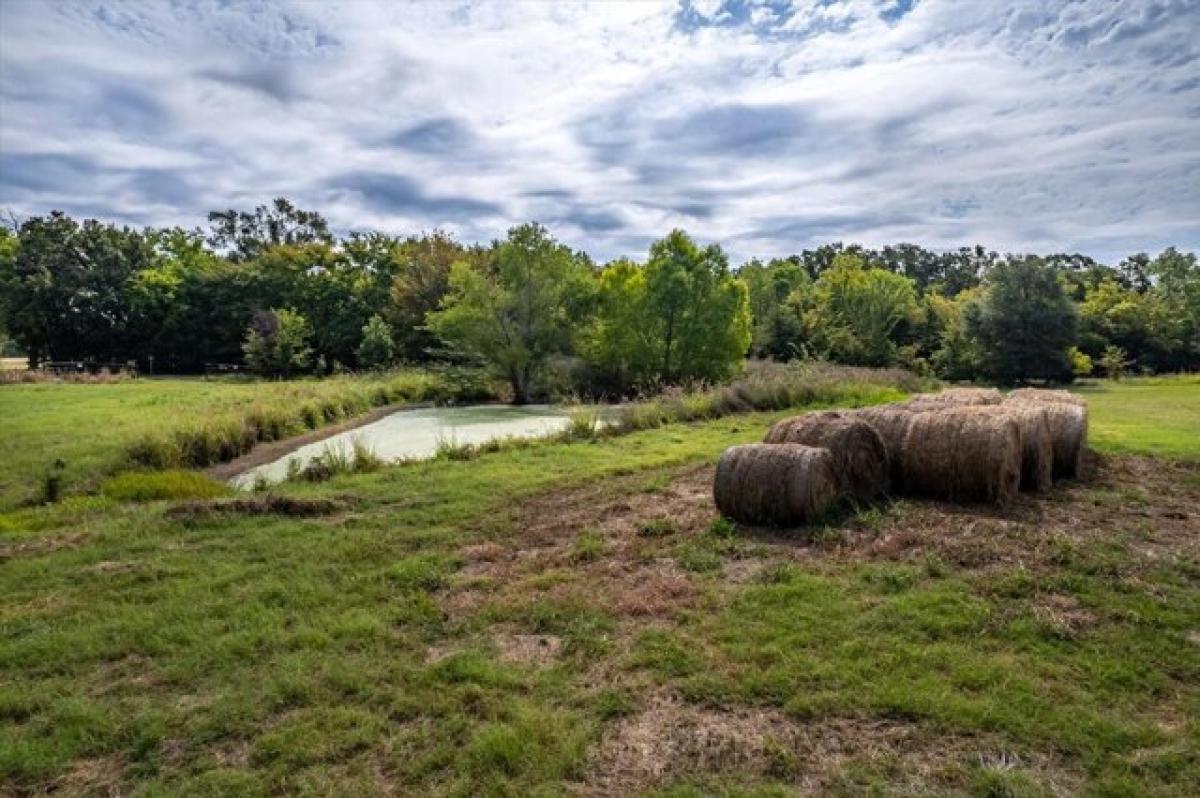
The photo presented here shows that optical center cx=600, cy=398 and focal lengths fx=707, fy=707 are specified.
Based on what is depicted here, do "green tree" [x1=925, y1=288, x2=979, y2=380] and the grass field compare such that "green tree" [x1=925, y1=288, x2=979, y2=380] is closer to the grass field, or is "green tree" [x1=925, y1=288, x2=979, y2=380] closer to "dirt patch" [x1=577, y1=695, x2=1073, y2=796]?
the grass field

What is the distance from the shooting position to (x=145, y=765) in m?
3.58

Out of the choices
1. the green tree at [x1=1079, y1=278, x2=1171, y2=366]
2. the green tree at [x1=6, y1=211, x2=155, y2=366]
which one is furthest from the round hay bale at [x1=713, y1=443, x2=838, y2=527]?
the green tree at [x1=6, y1=211, x2=155, y2=366]

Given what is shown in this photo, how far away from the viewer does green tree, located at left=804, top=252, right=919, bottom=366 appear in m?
38.6

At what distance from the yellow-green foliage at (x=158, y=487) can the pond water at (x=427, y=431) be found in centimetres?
96

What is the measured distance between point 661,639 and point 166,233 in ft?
229

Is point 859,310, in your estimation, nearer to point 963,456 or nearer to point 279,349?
point 279,349

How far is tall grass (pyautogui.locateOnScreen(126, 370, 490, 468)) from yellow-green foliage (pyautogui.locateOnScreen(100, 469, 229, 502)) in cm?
148

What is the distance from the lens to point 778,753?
344 cm

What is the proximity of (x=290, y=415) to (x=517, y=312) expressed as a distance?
1164 centimetres

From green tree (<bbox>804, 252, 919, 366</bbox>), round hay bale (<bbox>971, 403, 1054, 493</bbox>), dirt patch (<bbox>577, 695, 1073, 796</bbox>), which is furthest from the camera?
green tree (<bbox>804, 252, 919, 366</bbox>)

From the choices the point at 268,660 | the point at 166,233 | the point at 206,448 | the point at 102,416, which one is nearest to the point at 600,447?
the point at 206,448

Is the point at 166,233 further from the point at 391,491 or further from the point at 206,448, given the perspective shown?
Result: the point at 391,491

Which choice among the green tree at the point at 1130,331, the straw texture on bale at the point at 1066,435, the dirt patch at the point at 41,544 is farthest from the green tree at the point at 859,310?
the dirt patch at the point at 41,544

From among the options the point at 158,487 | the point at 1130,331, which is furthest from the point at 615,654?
the point at 1130,331
